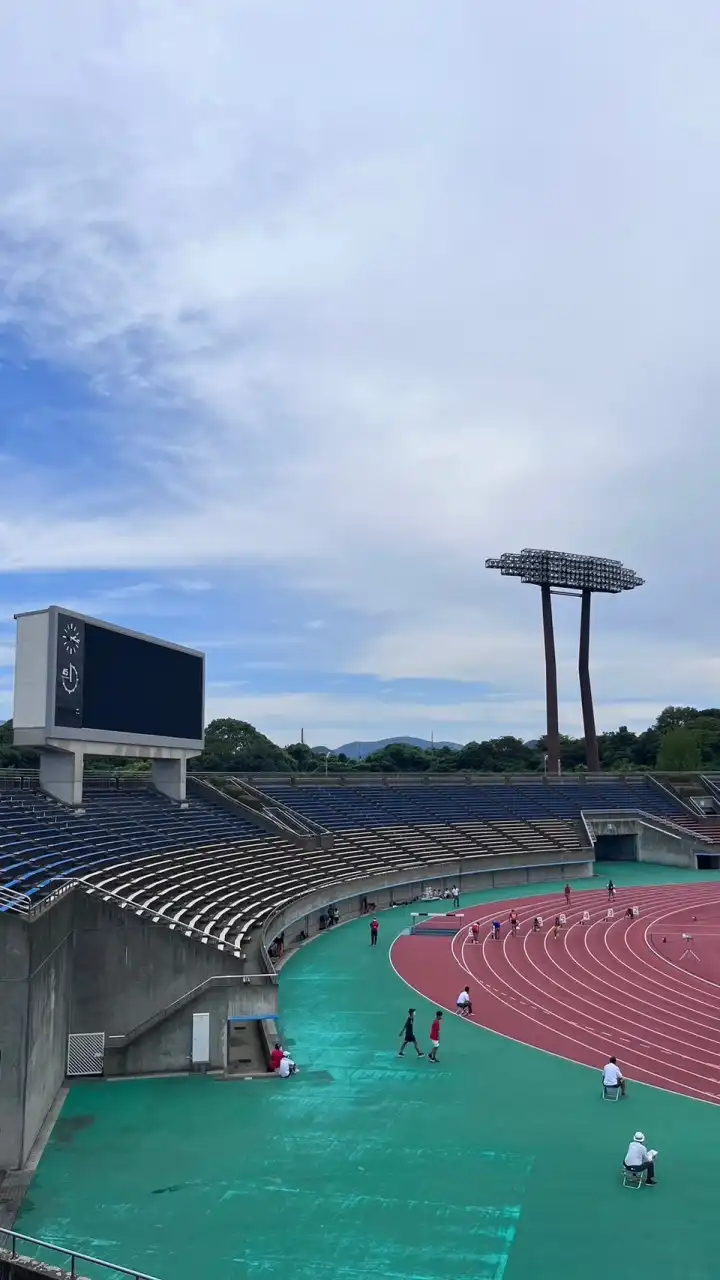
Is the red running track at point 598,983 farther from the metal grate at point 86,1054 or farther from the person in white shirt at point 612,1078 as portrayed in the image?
the metal grate at point 86,1054

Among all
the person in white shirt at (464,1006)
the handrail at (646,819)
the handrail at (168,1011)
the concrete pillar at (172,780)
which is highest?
the concrete pillar at (172,780)

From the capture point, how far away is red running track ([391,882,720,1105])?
70.8 ft

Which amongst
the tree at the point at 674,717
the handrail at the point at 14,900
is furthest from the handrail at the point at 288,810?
the tree at the point at 674,717

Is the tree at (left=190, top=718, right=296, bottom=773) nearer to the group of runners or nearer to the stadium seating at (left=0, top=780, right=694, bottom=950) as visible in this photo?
the stadium seating at (left=0, top=780, right=694, bottom=950)

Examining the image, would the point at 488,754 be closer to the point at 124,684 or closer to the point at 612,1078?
the point at 124,684

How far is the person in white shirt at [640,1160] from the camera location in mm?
14445

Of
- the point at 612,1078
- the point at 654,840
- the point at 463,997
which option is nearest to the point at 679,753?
the point at 654,840

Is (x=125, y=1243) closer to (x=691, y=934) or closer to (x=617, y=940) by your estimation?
(x=617, y=940)

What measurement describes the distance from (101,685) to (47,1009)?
1604 cm

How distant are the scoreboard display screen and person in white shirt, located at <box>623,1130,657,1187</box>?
20.5m

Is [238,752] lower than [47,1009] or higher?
higher

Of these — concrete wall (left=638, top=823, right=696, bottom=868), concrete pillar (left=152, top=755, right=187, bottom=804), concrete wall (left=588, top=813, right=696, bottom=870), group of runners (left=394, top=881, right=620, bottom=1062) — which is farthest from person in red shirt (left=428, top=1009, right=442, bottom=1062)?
concrete wall (left=638, top=823, right=696, bottom=868)

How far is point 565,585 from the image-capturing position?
82.6 meters

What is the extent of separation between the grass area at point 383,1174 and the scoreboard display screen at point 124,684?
45.3 feet
